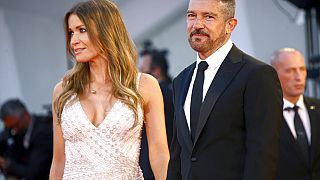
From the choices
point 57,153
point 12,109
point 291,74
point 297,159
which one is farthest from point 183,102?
point 12,109

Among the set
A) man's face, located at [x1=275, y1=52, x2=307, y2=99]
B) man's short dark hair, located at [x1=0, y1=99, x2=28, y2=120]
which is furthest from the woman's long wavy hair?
man's short dark hair, located at [x1=0, y1=99, x2=28, y2=120]

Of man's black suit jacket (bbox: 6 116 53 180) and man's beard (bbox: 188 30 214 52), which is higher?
man's beard (bbox: 188 30 214 52)

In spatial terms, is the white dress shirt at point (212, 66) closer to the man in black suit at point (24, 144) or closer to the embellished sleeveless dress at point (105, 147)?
the embellished sleeveless dress at point (105, 147)

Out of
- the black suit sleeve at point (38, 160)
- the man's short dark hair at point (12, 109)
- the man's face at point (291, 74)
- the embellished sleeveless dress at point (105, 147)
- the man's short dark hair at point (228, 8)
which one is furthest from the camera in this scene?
the man's short dark hair at point (12, 109)

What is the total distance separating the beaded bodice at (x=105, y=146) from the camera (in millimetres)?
4309

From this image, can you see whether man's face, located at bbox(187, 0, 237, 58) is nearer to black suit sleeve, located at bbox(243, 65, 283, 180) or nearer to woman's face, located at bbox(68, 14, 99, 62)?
black suit sleeve, located at bbox(243, 65, 283, 180)

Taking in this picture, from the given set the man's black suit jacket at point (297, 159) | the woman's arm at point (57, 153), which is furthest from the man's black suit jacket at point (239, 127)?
the man's black suit jacket at point (297, 159)

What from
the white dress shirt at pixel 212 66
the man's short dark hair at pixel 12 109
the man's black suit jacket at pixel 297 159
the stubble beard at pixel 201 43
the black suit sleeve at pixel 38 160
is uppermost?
the stubble beard at pixel 201 43

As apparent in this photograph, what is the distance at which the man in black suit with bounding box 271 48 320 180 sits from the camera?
5609 mm

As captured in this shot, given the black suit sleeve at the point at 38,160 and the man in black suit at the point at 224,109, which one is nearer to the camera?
the man in black suit at the point at 224,109

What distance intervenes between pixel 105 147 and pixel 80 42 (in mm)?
615

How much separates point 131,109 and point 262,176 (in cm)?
113

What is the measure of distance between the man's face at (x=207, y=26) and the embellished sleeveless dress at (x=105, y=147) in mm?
819

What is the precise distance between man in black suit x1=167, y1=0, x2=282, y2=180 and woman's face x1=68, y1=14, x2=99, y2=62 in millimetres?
795
